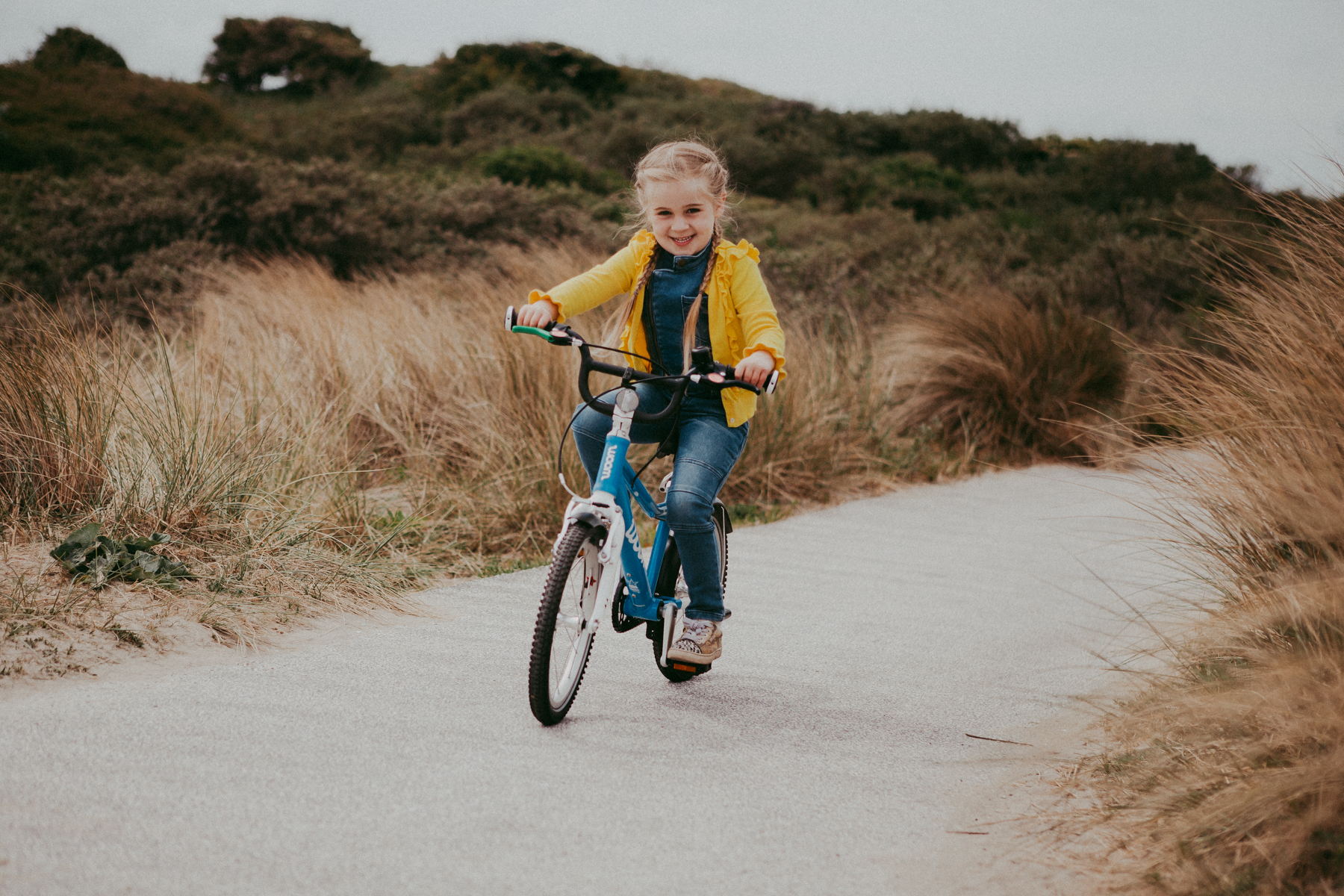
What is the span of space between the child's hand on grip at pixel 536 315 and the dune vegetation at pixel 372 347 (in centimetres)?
103

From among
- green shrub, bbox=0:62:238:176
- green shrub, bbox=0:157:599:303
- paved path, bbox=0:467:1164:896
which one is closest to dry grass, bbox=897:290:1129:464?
paved path, bbox=0:467:1164:896

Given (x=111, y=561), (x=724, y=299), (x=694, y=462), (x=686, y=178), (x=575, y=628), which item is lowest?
(x=111, y=561)

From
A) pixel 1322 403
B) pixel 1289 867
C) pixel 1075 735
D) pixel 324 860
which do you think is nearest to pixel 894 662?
pixel 1075 735

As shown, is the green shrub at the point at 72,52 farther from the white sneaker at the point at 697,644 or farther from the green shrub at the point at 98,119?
the white sneaker at the point at 697,644

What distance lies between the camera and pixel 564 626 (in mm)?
3096

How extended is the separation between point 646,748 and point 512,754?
0.42m

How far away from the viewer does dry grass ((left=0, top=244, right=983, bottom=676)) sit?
4273 millimetres

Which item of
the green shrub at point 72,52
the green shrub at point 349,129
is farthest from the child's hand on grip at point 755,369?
the green shrub at point 72,52

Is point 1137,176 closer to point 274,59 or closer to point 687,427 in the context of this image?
point 687,427

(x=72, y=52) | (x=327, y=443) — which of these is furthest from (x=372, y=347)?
(x=72, y=52)

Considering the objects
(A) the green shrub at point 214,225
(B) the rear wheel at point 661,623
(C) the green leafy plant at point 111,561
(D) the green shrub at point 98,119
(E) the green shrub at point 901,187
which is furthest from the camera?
(E) the green shrub at point 901,187

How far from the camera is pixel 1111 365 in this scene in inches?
360

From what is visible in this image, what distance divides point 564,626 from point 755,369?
39.3 inches

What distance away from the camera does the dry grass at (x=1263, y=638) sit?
6.79ft
